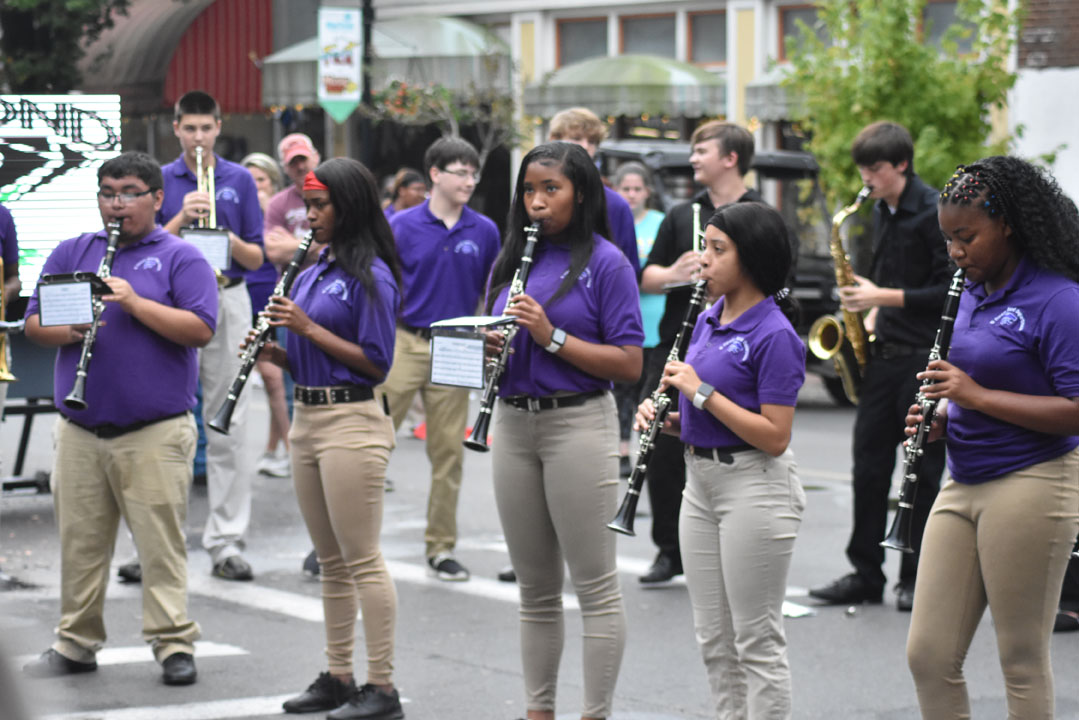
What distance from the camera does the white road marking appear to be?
647 cm

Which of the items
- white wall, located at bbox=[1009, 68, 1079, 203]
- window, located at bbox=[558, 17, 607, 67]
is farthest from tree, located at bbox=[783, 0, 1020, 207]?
window, located at bbox=[558, 17, 607, 67]

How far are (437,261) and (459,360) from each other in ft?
10.00

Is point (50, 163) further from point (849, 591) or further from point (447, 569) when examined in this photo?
point (849, 591)

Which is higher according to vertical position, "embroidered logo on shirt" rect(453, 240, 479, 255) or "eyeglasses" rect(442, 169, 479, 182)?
"eyeglasses" rect(442, 169, 479, 182)

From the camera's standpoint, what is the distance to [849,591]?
292 inches

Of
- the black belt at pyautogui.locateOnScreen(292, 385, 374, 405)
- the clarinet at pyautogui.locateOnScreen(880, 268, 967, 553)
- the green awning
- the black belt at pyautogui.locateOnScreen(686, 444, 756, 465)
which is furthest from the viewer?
the green awning

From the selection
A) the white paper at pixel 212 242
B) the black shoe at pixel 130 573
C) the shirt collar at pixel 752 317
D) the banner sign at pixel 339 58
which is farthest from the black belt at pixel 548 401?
the banner sign at pixel 339 58

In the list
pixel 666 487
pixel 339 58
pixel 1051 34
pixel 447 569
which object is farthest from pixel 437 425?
pixel 1051 34

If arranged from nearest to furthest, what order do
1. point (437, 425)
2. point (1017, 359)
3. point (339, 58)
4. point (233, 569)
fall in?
point (1017, 359) < point (233, 569) < point (437, 425) < point (339, 58)

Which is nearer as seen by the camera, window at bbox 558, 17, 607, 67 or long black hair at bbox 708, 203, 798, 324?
long black hair at bbox 708, 203, 798, 324

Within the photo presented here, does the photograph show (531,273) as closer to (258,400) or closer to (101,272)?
(101,272)

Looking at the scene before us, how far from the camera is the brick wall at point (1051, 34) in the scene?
60.3 ft

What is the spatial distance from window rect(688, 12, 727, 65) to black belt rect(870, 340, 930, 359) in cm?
1723

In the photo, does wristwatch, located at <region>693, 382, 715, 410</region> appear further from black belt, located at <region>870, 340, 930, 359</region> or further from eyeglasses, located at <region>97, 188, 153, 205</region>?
black belt, located at <region>870, 340, 930, 359</region>
